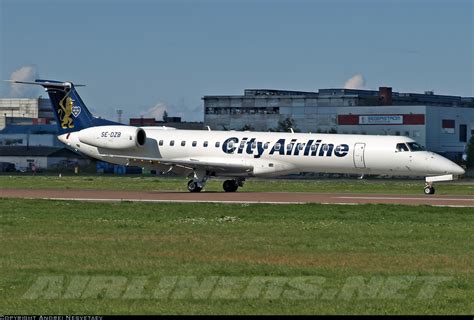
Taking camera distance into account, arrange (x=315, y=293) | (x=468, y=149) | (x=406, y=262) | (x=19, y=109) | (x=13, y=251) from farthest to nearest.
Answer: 1. (x=19, y=109)
2. (x=468, y=149)
3. (x=13, y=251)
4. (x=406, y=262)
5. (x=315, y=293)

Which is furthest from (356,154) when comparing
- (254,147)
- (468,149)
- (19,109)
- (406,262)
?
(19,109)

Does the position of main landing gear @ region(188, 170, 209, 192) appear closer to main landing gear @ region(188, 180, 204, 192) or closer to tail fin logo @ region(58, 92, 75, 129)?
main landing gear @ region(188, 180, 204, 192)

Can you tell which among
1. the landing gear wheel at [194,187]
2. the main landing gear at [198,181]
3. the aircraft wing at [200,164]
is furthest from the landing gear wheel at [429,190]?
the landing gear wheel at [194,187]

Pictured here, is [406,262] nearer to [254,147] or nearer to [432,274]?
[432,274]

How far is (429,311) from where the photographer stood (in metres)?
15.1

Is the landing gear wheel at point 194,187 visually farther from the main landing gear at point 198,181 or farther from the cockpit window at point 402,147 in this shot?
the cockpit window at point 402,147

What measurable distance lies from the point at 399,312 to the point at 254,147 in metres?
37.0

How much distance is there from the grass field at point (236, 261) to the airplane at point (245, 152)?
15659mm

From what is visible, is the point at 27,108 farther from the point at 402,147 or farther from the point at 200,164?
the point at 402,147

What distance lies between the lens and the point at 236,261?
68.3 ft

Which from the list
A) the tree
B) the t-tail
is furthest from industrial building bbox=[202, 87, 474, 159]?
the t-tail

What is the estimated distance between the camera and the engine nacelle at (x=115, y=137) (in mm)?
53469

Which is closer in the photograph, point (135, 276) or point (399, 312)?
point (399, 312)

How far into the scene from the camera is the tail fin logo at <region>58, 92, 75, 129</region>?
5738 centimetres
